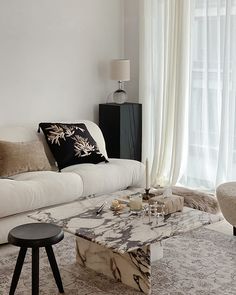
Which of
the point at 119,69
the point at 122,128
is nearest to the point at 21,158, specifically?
the point at 122,128

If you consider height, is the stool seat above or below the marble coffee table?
above

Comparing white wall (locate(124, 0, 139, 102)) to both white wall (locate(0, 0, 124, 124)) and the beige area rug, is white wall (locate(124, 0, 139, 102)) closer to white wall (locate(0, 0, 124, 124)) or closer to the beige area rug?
white wall (locate(0, 0, 124, 124))

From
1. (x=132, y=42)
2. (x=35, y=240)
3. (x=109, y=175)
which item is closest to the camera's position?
(x=35, y=240)

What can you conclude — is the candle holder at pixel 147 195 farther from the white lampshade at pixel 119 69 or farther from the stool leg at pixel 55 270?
the white lampshade at pixel 119 69

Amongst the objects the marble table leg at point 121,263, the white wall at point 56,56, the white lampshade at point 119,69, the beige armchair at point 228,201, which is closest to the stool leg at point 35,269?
the marble table leg at point 121,263

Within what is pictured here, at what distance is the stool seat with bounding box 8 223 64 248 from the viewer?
9.04ft

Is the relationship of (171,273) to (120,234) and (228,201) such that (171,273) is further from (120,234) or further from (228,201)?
(228,201)

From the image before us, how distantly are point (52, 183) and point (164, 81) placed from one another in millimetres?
2049

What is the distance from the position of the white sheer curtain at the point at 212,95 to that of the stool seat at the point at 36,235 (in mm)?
2514

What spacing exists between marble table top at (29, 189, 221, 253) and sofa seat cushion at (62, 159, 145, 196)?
0.85 metres

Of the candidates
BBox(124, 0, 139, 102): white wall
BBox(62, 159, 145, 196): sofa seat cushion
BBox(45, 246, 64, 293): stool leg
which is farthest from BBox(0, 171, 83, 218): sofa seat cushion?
BBox(124, 0, 139, 102): white wall

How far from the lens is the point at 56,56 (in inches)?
206

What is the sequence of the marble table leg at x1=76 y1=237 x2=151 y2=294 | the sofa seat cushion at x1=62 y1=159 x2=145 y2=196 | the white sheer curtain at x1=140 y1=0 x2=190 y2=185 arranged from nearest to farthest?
the marble table leg at x1=76 y1=237 x2=151 y2=294
the sofa seat cushion at x1=62 y1=159 x2=145 y2=196
the white sheer curtain at x1=140 y1=0 x2=190 y2=185

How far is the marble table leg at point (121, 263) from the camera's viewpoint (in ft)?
9.84
